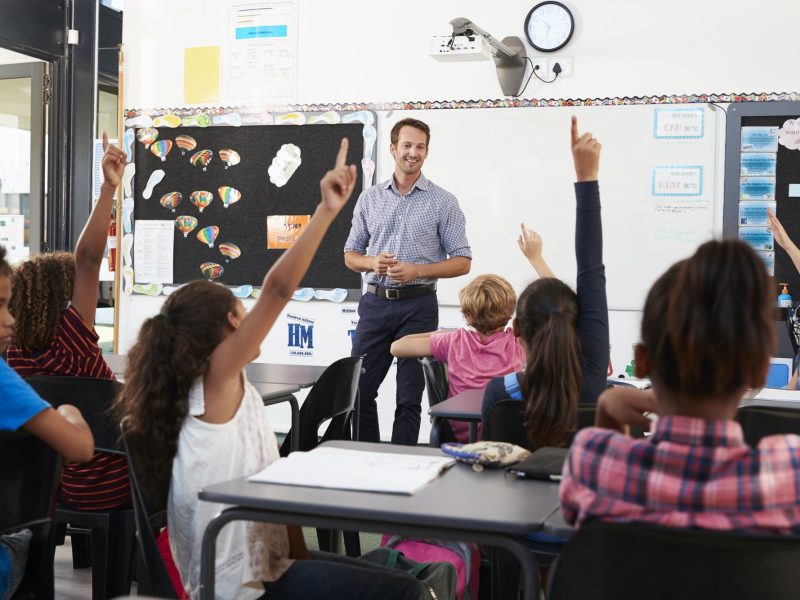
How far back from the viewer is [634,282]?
5.23 m

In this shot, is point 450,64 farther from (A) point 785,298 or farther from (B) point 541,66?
(A) point 785,298

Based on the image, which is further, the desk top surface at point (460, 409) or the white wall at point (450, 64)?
the white wall at point (450, 64)

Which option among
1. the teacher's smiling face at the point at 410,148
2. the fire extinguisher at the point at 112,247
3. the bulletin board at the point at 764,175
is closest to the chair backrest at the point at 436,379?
the teacher's smiling face at the point at 410,148

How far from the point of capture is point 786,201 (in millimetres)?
5000

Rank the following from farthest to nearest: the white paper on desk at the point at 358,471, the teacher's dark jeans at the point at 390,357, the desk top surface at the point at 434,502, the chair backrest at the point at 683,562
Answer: the teacher's dark jeans at the point at 390,357, the white paper on desk at the point at 358,471, the desk top surface at the point at 434,502, the chair backrest at the point at 683,562

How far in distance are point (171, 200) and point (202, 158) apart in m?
0.34

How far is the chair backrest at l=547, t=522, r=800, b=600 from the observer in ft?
3.41

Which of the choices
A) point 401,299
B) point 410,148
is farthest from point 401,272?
point 410,148

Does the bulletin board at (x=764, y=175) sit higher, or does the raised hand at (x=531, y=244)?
the bulletin board at (x=764, y=175)

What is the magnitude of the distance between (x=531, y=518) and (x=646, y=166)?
13.6 feet

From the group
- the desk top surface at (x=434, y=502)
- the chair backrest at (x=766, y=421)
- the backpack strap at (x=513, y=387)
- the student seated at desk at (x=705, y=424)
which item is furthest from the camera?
the backpack strap at (x=513, y=387)

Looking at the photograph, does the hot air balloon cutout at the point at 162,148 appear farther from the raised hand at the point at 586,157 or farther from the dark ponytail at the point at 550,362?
the raised hand at the point at 586,157

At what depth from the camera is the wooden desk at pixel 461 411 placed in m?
2.49

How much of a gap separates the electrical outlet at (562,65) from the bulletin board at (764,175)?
885mm
